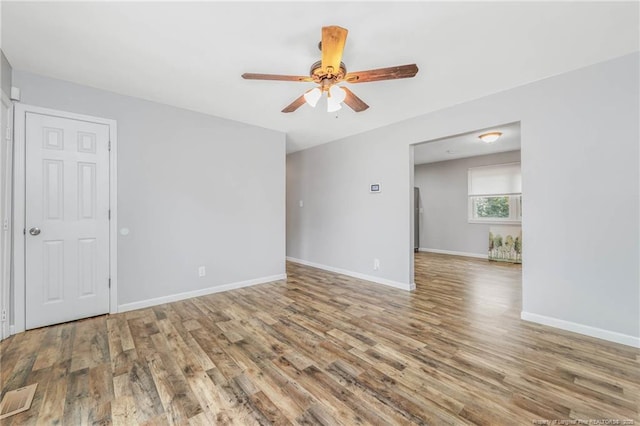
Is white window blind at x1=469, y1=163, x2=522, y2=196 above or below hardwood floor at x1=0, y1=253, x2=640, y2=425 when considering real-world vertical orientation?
above

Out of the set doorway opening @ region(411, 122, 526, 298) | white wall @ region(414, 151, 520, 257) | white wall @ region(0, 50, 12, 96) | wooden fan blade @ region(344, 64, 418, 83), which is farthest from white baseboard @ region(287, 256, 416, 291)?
→ white wall @ region(0, 50, 12, 96)

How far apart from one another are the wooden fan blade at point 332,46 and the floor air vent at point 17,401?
2.85 metres

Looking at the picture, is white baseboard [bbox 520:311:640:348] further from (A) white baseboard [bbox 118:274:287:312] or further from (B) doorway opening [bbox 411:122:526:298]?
(A) white baseboard [bbox 118:274:287:312]

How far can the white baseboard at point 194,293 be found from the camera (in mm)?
3045

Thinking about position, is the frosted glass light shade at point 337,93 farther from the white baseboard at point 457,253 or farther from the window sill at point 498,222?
the white baseboard at point 457,253

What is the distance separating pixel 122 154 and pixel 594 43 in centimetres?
459

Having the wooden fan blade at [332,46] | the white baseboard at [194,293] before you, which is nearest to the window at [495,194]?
the white baseboard at [194,293]

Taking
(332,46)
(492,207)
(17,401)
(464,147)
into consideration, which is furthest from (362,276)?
(492,207)

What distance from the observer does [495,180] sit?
626cm

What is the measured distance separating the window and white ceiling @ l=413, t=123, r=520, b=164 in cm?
47

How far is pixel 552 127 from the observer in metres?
2.58

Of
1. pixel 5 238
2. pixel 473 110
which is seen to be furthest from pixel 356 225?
pixel 5 238

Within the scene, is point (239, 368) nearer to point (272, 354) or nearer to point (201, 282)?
point (272, 354)

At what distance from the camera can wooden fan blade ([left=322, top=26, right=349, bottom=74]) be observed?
164 cm
